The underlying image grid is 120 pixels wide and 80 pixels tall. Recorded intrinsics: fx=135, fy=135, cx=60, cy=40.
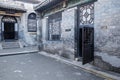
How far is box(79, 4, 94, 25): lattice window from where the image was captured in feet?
21.2

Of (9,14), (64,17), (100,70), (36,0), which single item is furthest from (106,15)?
(36,0)

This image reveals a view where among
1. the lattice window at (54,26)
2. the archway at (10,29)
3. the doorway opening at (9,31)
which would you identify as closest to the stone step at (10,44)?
the archway at (10,29)

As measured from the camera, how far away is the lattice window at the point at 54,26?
9.05 m

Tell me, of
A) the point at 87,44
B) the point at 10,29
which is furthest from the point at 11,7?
the point at 87,44

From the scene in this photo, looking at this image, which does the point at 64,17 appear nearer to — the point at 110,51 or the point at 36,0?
the point at 110,51

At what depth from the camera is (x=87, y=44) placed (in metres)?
6.08

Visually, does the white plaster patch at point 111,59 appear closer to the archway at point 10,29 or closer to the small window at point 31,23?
the small window at point 31,23

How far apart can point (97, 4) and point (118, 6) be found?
1.09 meters

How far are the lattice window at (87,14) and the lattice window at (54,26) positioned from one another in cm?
216

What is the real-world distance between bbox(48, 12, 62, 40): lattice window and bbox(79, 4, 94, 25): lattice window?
2163 mm

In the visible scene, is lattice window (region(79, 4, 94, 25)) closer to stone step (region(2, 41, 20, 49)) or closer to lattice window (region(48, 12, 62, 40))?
lattice window (region(48, 12, 62, 40))

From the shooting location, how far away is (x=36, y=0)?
18938mm

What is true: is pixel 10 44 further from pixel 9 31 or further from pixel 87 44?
pixel 87 44

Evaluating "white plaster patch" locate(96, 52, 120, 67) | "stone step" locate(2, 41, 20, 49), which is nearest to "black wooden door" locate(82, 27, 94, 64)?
"white plaster patch" locate(96, 52, 120, 67)
